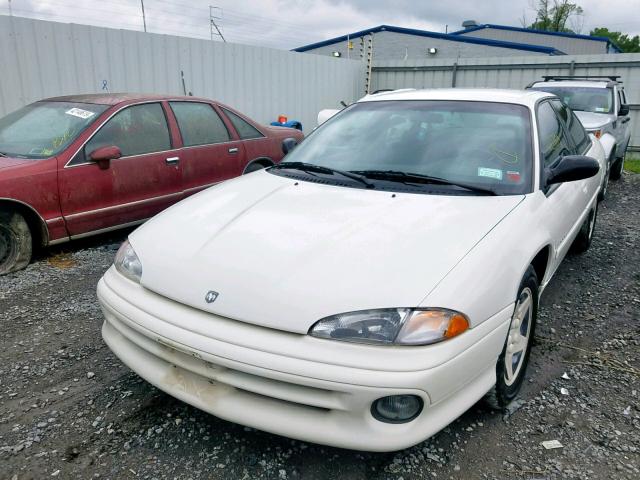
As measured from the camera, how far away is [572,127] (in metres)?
4.41

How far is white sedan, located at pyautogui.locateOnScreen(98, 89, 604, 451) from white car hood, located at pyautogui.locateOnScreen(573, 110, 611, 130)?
4.85m

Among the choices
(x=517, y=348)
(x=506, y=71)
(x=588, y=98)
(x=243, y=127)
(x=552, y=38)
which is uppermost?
(x=552, y=38)

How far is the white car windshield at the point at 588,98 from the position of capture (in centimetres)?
848

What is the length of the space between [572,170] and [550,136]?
0.60 m

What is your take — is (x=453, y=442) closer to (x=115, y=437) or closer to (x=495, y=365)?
(x=495, y=365)

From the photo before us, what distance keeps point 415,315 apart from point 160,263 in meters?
1.20

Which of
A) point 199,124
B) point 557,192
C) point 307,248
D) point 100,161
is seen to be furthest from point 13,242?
point 557,192

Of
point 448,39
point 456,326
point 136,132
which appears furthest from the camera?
point 448,39

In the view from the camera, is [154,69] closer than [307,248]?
No

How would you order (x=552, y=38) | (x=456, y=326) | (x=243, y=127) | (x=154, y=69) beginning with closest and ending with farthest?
(x=456, y=326) → (x=243, y=127) → (x=154, y=69) → (x=552, y=38)

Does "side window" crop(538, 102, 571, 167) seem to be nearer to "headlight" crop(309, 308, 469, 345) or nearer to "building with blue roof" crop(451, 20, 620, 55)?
"headlight" crop(309, 308, 469, 345)

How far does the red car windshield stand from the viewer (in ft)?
15.4

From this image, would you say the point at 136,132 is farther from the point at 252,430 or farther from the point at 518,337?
the point at 518,337

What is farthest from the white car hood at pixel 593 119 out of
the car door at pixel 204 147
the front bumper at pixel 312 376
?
the front bumper at pixel 312 376
